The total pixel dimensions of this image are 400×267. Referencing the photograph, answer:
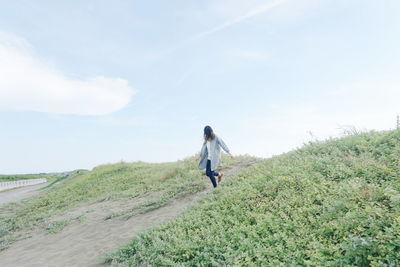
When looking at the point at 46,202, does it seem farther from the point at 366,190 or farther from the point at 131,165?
the point at 366,190

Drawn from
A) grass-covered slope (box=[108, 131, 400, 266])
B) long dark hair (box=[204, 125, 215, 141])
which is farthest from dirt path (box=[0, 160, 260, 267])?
long dark hair (box=[204, 125, 215, 141])

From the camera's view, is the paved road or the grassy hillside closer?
the grassy hillside

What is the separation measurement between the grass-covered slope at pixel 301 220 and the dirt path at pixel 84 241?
126cm

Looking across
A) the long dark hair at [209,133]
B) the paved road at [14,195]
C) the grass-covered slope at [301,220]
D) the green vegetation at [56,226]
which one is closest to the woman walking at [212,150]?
the long dark hair at [209,133]

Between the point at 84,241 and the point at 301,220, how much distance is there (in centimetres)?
684

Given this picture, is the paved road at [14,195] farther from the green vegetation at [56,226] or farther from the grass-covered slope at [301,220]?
the grass-covered slope at [301,220]

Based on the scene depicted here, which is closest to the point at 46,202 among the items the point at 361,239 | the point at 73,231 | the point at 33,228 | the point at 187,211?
the point at 33,228

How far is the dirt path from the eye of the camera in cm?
830

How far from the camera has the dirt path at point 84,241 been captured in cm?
830

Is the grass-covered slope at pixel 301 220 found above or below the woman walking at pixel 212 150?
below

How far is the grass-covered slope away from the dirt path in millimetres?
1256

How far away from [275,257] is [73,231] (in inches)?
338

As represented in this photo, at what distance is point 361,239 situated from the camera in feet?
15.0

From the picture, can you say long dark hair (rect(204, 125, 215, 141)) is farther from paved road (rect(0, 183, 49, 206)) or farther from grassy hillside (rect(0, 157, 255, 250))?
paved road (rect(0, 183, 49, 206))
